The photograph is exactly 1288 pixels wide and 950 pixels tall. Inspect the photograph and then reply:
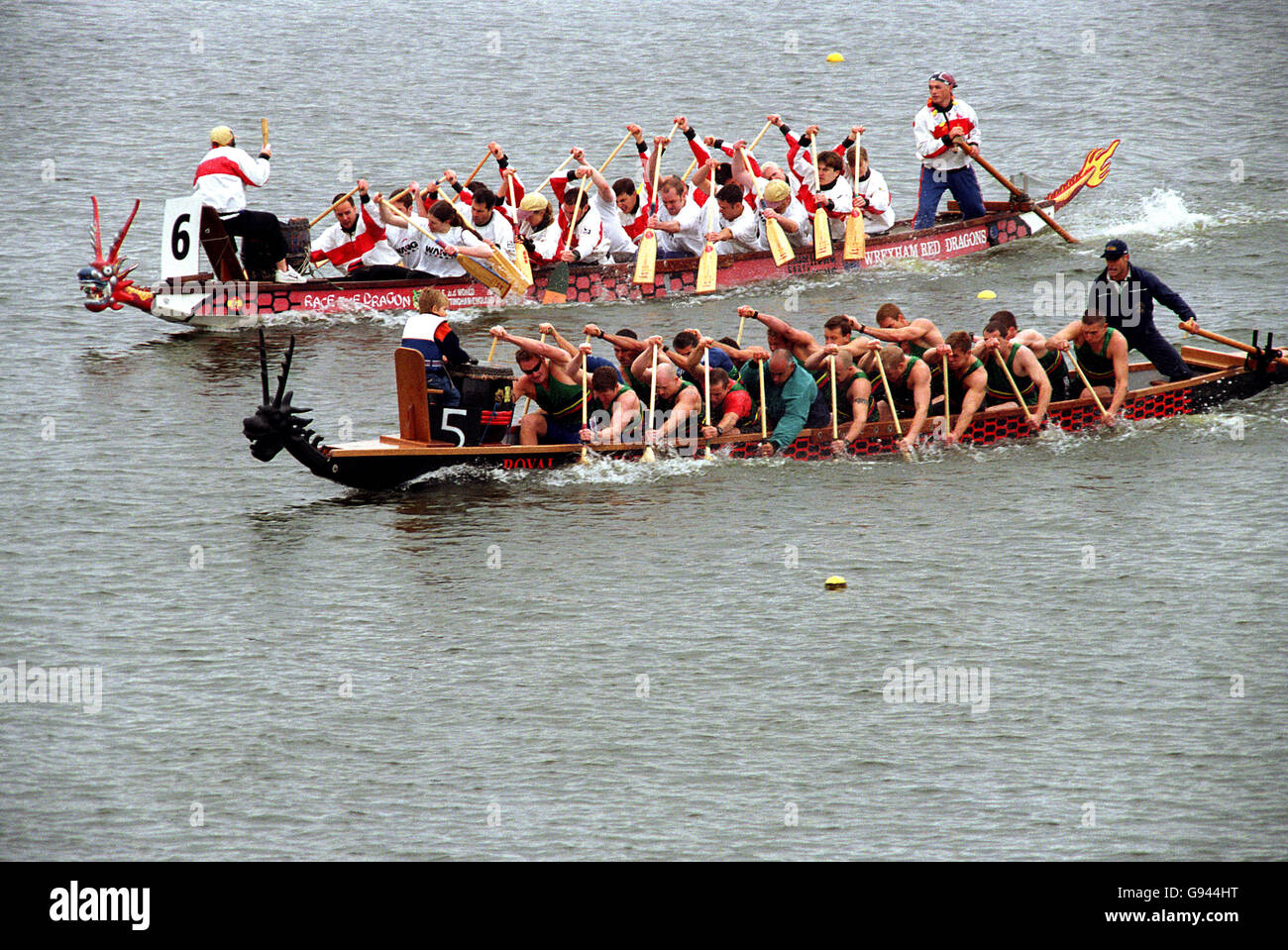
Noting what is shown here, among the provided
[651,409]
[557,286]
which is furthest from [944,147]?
[651,409]

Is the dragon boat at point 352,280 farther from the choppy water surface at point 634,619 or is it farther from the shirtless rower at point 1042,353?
the shirtless rower at point 1042,353

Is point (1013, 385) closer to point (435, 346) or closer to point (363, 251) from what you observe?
point (435, 346)

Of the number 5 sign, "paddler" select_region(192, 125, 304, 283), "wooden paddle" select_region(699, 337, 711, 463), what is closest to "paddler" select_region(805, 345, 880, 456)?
"wooden paddle" select_region(699, 337, 711, 463)

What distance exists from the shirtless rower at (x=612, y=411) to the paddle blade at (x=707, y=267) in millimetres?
6257

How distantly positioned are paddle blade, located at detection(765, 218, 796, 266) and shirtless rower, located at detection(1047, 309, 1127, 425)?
19.1ft

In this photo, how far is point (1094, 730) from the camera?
12.6 metres

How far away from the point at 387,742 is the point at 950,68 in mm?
26699

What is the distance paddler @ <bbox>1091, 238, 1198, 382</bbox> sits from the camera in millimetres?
18188

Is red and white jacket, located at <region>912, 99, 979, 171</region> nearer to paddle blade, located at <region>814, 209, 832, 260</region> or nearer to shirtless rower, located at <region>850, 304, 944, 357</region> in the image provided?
paddle blade, located at <region>814, 209, 832, 260</region>

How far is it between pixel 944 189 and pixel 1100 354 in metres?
7.17

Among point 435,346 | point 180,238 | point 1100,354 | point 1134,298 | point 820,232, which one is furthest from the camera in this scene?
point 820,232

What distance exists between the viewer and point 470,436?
1680 centimetres

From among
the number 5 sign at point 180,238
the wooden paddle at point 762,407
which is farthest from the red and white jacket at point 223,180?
the wooden paddle at point 762,407
